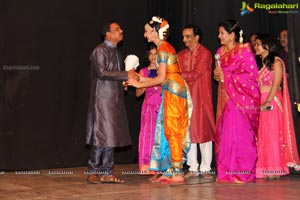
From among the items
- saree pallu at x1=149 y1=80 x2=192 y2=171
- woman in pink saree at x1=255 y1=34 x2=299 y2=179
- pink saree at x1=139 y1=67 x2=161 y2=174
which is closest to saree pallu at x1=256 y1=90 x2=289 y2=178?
woman in pink saree at x1=255 y1=34 x2=299 y2=179

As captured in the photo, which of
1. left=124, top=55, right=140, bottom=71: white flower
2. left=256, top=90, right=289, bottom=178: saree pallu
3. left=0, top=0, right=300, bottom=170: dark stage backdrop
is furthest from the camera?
left=0, top=0, right=300, bottom=170: dark stage backdrop

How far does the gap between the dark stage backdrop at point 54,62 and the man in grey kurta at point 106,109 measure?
1.30 meters

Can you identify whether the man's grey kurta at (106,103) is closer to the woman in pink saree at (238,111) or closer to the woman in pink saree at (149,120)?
the woman in pink saree at (149,120)

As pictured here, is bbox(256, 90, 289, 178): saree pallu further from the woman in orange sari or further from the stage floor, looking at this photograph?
the woman in orange sari

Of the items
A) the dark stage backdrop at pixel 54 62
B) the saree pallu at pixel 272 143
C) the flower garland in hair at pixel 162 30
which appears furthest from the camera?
the dark stage backdrop at pixel 54 62

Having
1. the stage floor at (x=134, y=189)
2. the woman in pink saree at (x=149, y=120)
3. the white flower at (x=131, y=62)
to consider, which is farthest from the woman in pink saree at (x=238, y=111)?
the white flower at (x=131, y=62)

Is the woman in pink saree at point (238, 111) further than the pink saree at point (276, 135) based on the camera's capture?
No

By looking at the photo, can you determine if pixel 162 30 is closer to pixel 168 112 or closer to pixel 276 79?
pixel 168 112

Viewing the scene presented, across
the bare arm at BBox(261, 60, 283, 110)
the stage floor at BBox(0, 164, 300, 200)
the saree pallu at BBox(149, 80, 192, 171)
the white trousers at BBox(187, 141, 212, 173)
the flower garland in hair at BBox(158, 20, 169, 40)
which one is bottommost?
the stage floor at BBox(0, 164, 300, 200)

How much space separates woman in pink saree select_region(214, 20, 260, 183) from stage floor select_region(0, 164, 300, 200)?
0.67 ft

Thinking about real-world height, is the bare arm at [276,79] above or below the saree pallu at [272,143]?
above

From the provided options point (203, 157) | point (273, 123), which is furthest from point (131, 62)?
point (273, 123)

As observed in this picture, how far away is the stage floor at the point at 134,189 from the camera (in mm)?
4812

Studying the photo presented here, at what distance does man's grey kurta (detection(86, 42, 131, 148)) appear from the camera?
18.2 feet
